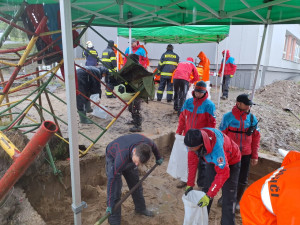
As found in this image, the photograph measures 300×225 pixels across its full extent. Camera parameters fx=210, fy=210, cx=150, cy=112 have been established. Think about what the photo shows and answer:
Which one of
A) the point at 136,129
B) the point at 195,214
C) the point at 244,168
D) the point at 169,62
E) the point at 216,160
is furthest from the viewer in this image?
the point at 169,62

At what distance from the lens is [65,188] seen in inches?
119

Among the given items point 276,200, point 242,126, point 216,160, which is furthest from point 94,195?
point 276,200

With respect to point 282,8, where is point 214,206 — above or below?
below

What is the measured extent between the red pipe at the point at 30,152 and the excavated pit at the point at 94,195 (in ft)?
6.06

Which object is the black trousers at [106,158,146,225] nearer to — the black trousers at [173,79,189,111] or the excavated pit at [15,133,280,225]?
the excavated pit at [15,133,280,225]

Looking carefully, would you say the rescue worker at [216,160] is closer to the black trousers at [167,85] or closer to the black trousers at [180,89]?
the black trousers at [180,89]

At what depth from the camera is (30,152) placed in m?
1.07

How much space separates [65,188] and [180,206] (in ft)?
5.55

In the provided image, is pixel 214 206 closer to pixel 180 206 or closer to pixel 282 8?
pixel 180 206

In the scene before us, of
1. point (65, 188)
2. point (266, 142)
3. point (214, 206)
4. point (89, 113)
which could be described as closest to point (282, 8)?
point (266, 142)

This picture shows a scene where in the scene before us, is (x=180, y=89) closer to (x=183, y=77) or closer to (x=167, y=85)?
(x=183, y=77)

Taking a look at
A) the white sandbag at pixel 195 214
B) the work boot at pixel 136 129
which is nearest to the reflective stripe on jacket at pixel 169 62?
the work boot at pixel 136 129

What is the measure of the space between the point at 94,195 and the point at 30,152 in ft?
7.97

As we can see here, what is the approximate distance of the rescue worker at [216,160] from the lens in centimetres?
197
